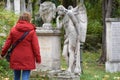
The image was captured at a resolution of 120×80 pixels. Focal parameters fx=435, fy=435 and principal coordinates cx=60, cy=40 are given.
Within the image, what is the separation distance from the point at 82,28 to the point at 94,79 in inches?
64.2

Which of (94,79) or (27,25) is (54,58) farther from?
(27,25)

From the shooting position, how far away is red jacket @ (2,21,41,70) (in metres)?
8.41

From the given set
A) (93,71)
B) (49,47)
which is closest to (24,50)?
(49,47)

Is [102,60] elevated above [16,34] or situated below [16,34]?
below

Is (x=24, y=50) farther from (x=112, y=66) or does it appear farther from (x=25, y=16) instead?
(x=112, y=66)

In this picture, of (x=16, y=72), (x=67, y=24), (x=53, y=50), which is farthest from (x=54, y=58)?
(x=16, y=72)

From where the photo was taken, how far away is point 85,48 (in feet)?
86.2

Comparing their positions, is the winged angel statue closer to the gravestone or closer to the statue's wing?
the statue's wing

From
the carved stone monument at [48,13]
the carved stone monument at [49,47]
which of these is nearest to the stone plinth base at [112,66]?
the carved stone monument at [49,47]

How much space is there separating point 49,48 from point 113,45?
16.0 feet

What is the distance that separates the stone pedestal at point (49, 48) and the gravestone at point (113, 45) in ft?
15.0

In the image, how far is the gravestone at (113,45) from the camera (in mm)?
16203

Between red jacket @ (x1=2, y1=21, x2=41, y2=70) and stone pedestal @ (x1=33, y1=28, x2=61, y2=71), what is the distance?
333cm

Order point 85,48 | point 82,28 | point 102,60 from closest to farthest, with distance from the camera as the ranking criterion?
point 82,28 → point 102,60 → point 85,48
